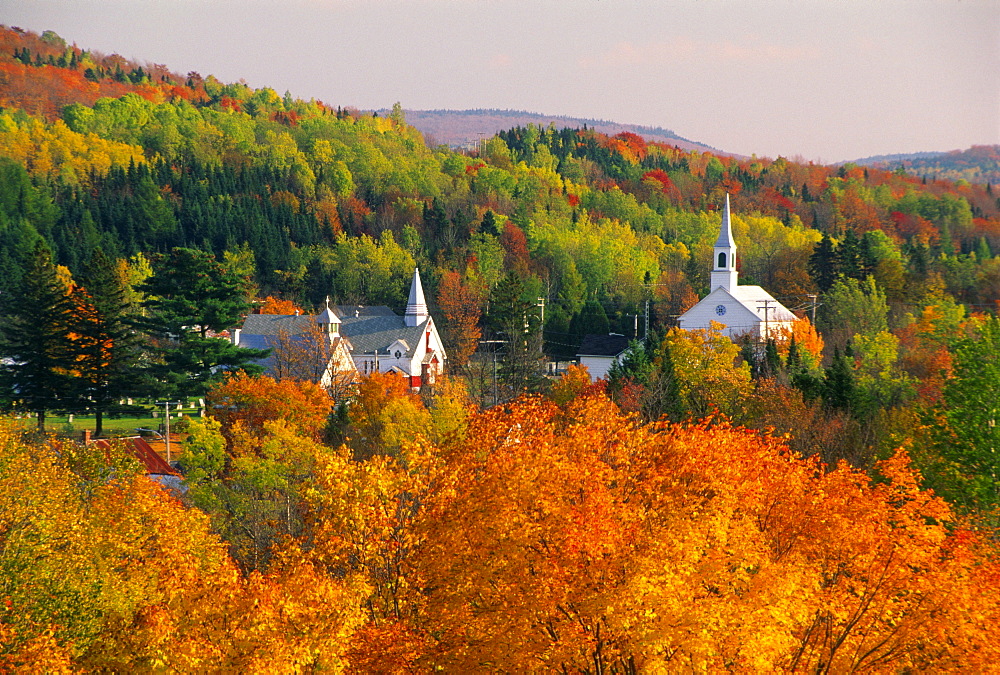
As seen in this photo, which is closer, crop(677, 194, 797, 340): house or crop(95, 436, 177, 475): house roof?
crop(95, 436, 177, 475): house roof

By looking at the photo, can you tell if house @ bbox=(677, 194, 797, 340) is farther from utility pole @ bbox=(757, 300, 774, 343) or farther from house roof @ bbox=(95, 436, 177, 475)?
house roof @ bbox=(95, 436, 177, 475)

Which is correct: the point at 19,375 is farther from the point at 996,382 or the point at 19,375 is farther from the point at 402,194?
the point at 402,194

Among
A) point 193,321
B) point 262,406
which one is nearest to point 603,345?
point 193,321

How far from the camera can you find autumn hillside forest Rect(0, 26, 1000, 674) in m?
18.8

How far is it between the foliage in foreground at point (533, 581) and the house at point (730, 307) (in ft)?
157

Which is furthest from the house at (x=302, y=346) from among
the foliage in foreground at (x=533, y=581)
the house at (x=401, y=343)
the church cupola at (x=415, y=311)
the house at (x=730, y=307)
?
the foliage in foreground at (x=533, y=581)

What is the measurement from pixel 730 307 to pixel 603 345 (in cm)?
1065

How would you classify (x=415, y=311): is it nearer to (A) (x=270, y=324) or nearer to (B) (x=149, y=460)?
(A) (x=270, y=324)

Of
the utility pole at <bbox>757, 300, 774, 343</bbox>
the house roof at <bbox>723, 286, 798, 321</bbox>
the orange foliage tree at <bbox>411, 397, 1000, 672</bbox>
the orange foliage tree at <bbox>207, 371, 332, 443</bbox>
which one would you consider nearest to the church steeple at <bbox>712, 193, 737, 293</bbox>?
the house roof at <bbox>723, 286, 798, 321</bbox>

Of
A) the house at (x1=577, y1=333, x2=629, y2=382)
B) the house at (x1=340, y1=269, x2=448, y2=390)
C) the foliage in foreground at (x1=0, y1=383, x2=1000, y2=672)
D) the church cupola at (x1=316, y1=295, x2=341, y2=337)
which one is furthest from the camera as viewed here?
the house at (x1=340, y1=269, x2=448, y2=390)

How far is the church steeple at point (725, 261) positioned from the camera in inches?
2936

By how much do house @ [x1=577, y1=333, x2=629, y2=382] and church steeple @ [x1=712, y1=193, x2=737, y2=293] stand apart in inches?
312

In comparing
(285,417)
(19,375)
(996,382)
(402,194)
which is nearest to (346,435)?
(285,417)

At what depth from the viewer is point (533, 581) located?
19.0 meters
